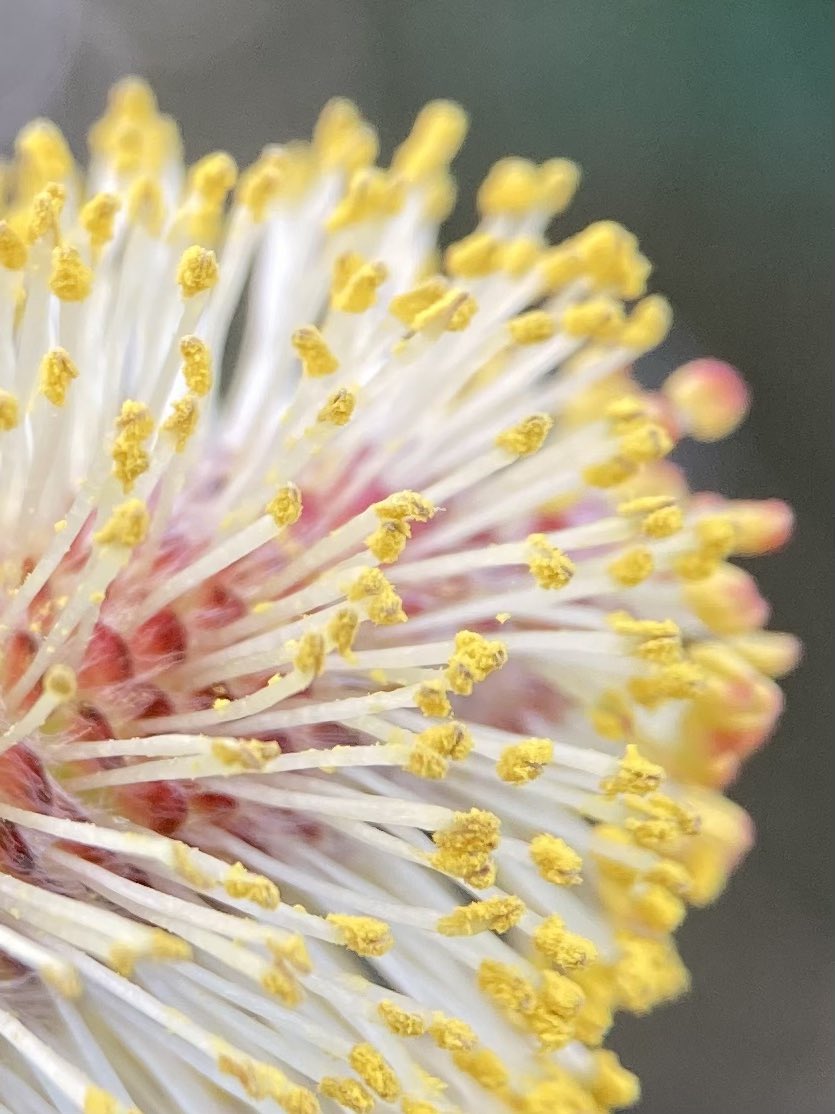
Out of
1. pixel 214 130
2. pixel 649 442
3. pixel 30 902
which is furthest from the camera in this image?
pixel 214 130

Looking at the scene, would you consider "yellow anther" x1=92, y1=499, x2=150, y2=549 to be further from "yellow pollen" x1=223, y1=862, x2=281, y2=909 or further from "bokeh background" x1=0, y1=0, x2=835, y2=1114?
"bokeh background" x1=0, y1=0, x2=835, y2=1114

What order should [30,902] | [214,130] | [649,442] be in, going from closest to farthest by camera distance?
[30,902], [649,442], [214,130]

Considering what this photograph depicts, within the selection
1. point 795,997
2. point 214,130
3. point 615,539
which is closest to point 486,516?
point 615,539

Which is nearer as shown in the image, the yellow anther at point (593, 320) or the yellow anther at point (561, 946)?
the yellow anther at point (561, 946)

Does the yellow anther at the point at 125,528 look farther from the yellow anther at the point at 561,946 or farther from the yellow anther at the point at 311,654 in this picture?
the yellow anther at the point at 561,946

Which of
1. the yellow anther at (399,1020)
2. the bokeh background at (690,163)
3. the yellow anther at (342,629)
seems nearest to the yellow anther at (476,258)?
the yellow anther at (342,629)

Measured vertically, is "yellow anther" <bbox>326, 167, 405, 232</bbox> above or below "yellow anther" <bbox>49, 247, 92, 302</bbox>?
above

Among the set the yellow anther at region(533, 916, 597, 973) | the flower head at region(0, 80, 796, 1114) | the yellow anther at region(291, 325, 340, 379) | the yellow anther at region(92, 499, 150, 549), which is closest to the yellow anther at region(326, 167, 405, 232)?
the flower head at region(0, 80, 796, 1114)

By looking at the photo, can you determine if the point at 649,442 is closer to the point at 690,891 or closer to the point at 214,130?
the point at 690,891
